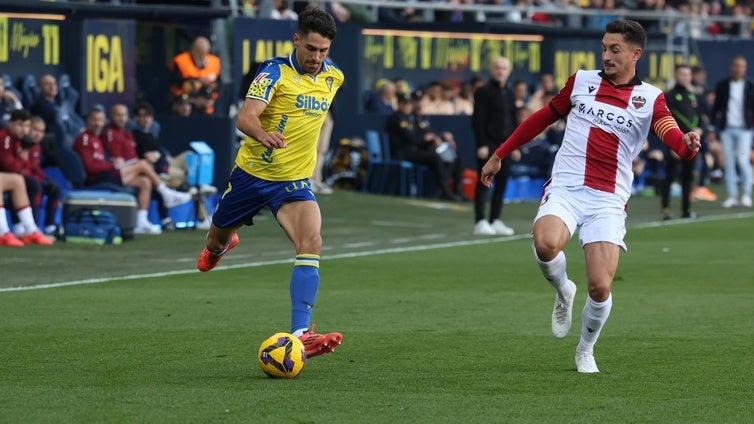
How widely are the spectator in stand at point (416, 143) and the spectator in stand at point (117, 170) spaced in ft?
23.0

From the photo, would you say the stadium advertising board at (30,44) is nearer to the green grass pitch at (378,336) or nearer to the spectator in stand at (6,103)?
the spectator in stand at (6,103)

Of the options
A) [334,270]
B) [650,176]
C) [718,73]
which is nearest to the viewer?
[334,270]

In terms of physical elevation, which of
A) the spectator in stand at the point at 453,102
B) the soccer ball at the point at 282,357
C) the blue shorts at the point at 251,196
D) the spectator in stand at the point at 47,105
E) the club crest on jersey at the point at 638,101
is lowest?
the spectator in stand at the point at 453,102

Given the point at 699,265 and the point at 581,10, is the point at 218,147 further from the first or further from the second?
the point at 581,10

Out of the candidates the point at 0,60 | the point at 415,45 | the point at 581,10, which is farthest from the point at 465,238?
the point at 581,10

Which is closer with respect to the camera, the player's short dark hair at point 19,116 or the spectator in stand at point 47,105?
the player's short dark hair at point 19,116

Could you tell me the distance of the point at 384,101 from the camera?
1113 inches

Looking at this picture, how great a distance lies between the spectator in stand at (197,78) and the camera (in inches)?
907

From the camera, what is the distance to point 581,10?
34.2m

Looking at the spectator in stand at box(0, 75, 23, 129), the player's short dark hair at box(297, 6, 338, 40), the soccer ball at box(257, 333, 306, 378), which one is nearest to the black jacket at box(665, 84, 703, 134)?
the spectator in stand at box(0, 75, 23, 129)

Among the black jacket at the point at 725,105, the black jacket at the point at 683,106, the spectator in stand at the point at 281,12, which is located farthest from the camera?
the spectator in stand at the point at 281,12

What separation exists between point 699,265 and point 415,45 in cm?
1430

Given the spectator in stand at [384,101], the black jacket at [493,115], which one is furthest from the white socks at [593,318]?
the spectator in stand at [384,101]

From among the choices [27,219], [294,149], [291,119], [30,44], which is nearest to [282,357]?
[294,149]
